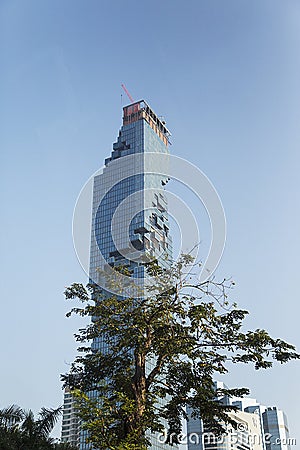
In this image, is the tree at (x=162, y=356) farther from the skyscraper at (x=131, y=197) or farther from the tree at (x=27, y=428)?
the skyscraper at (x=131, y=197)

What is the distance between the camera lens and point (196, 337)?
36.9 ft

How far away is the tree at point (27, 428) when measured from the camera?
1404cm

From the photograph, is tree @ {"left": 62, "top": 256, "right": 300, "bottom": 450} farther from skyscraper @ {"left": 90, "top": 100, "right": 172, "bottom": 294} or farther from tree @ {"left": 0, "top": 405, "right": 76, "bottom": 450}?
skyscraper @ {"left": 90, "top": 100, "right": 172, "bottom": 294}

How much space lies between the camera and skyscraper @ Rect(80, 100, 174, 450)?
251 ft

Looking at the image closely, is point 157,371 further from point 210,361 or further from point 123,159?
point 123,159

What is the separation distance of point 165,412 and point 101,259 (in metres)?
68.3

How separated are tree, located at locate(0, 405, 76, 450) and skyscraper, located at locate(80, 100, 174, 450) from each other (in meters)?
54.2

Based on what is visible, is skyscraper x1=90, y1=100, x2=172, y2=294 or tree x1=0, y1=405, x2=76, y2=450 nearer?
tree x1=0, y1=405, x2=76, y2=450

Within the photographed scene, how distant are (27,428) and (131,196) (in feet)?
218

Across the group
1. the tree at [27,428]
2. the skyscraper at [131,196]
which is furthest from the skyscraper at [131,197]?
the tree at [27,428]

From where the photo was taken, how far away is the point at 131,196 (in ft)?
262

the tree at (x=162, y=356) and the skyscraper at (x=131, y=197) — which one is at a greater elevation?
the skyscraper at (x=131, y=197)

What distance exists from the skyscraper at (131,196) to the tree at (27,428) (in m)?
54.2

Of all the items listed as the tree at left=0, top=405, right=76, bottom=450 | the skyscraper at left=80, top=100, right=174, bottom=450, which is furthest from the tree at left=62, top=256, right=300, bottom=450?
the skyscraper at left=80, top=100, right=174, bottom=450
